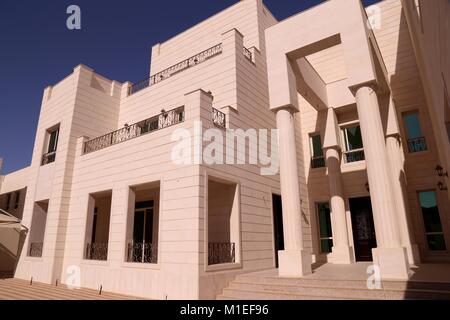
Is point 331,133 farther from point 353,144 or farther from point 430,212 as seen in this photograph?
point 430,212

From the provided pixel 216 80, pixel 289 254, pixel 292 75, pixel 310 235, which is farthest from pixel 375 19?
pixel 289 254

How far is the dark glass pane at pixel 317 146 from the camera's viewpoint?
14.3 m

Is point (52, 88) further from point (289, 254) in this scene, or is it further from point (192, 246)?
point (289, 254)

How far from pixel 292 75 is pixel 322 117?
4.19 metres

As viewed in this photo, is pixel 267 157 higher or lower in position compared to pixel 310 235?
higher

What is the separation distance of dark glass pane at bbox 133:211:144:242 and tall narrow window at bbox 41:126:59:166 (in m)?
4.92

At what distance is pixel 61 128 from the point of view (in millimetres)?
13062

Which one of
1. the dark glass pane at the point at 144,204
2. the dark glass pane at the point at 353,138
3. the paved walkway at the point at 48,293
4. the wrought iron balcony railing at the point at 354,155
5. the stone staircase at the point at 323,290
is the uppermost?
the dark glass pane at the point at 353,138

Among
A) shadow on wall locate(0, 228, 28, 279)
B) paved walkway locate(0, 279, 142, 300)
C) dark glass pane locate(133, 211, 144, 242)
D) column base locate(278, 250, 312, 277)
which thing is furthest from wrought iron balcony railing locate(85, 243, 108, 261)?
shadow on wall locate(0, 228, 28, 279)

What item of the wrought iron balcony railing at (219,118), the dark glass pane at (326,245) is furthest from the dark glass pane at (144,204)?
the dark glass pane at (326,245)

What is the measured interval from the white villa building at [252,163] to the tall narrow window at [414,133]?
9 centimetres

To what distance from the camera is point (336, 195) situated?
11.9m

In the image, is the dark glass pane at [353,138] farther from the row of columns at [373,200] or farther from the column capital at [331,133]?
the row of columns at [373,200]
